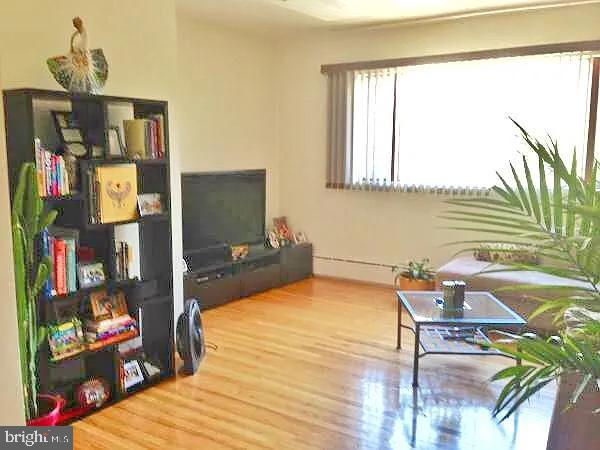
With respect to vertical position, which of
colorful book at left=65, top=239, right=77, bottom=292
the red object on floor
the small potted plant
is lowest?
the red object on floor

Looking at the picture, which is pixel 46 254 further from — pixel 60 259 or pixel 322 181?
pixel 322 181

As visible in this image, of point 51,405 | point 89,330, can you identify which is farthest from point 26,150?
point 51,405

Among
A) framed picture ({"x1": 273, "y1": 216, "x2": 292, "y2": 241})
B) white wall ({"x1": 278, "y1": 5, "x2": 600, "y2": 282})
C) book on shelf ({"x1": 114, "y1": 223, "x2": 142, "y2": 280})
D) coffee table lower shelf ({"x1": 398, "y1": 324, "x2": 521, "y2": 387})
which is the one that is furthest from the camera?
framed picture ({"x1": 273, "y1": 216, "x2": 292, "y2": 241})

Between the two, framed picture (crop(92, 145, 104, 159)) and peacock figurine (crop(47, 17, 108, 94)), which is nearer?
peacock figurine (crop(47, 17, 108, 94))

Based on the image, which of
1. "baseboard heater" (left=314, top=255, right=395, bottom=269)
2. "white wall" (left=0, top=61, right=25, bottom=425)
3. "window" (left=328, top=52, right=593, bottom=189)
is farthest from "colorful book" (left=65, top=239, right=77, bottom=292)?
"baseboard heater" (left=314, top=255, right=395, bottom=269)

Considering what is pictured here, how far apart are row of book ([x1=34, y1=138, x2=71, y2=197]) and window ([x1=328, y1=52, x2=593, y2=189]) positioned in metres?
3.29

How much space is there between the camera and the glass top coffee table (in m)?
3.07

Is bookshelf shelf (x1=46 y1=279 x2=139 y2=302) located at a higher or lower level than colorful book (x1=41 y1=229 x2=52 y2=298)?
lower

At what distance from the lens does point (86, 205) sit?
2756mm

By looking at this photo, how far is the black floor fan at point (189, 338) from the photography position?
3.27 meters

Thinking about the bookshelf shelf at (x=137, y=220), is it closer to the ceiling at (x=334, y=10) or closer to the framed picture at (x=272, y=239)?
the ceiling at (x=334, y=10)

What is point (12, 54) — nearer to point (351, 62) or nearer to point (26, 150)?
point (26, 150)

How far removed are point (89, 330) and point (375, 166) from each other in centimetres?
328

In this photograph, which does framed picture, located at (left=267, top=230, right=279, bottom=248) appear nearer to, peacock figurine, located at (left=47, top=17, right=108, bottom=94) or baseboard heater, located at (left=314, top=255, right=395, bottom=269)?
baseboard heater, located at (left=314, top=255, right=395, bottom=269)
